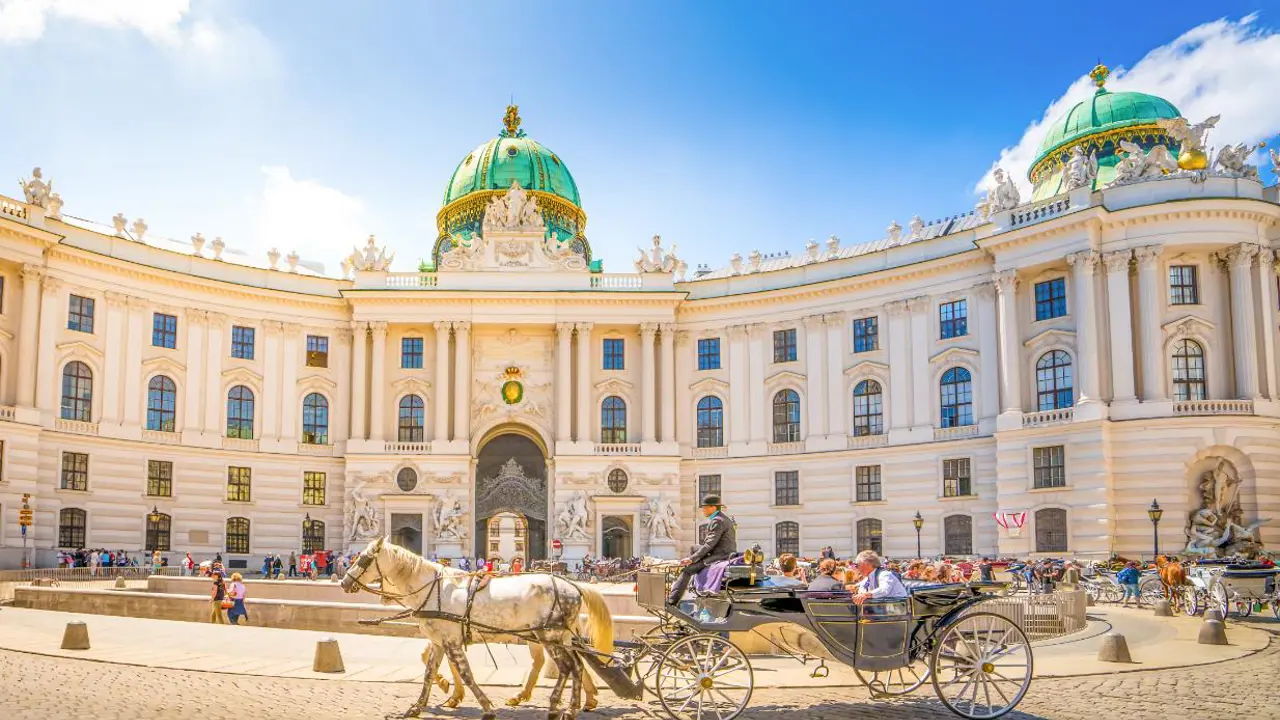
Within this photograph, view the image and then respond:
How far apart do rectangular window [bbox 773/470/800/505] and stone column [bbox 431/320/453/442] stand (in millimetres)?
15749

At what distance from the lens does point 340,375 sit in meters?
54.6

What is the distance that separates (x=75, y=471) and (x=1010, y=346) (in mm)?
38782

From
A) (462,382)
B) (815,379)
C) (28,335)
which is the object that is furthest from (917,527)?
(28,335)

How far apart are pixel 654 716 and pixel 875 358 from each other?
126 ft

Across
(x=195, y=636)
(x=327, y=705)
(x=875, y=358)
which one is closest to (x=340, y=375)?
(x=875, y=358)

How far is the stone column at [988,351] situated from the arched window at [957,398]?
26.0 inches

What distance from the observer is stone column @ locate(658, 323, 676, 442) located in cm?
5356

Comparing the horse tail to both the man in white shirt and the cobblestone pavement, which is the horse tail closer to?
the cobblestone pavement

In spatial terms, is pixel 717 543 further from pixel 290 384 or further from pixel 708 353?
pixel 290 384

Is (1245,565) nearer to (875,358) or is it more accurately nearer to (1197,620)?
(1197,620)

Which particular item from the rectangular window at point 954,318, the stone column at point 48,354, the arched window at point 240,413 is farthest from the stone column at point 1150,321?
the stone column at point 48,354

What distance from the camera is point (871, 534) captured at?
49125 millimetres

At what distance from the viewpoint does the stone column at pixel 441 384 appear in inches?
2085

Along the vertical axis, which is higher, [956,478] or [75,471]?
[75,471]
